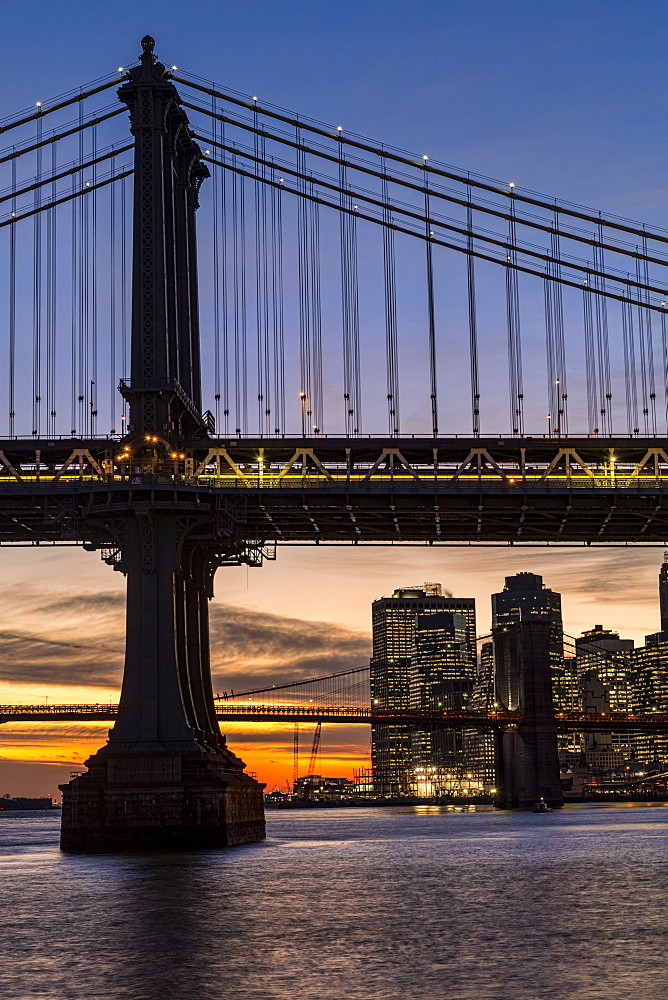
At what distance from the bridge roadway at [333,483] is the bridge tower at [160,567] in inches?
22.0

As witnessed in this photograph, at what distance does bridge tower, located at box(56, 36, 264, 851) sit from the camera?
61.9 m

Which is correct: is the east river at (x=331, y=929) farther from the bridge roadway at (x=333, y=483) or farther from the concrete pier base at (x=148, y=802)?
the bridge roadway at (x=333, y=483)

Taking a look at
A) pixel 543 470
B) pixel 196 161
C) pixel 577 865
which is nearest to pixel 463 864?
pixel 577 865

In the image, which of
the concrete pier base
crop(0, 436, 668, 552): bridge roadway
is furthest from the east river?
crop(0, 436, 668, 552): bridge roadway

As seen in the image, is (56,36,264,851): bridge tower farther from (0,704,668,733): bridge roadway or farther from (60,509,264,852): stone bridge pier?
(0,704,668,733): bridge roadway

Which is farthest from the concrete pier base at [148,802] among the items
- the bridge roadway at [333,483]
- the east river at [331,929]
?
the bridge roadway at [333,483]

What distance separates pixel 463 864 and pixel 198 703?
15.3 metres

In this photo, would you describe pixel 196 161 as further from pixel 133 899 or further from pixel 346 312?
pixel 133 899

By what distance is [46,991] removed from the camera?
2859 centimetres

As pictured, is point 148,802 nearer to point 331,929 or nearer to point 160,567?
point 160,567

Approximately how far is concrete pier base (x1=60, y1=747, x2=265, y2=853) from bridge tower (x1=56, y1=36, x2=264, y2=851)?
5cm

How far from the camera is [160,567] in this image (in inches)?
2569

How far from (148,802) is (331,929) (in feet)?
78.8

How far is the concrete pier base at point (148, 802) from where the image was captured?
2413 inches
